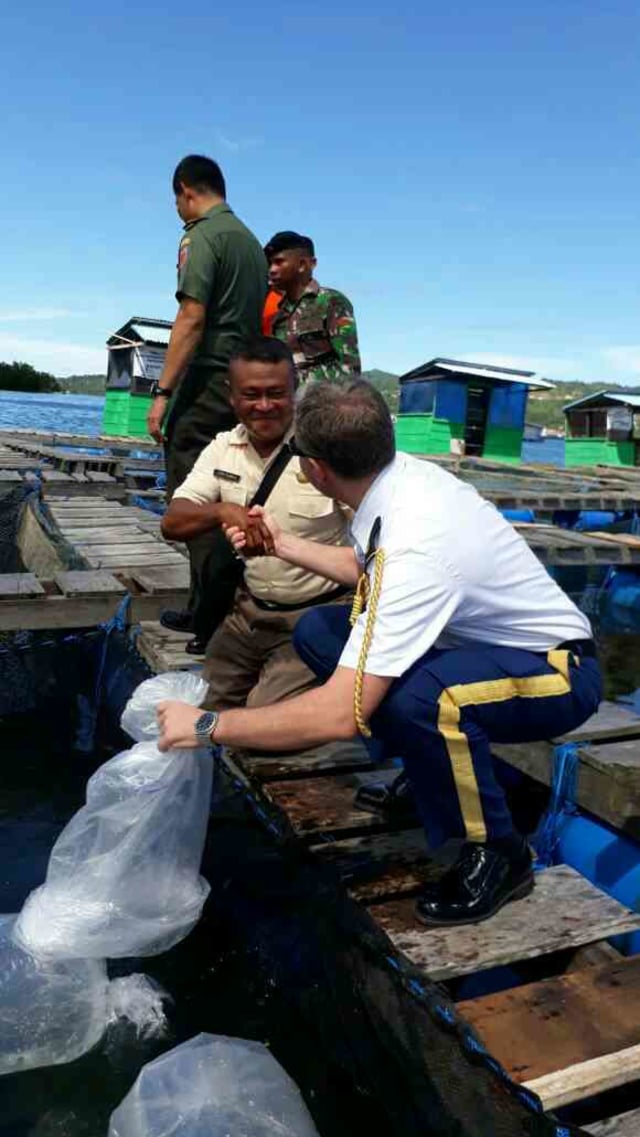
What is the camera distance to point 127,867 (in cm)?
258

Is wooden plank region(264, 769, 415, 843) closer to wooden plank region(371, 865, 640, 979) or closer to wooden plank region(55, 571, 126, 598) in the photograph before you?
wooden plank region(371, 865, 640, 979)

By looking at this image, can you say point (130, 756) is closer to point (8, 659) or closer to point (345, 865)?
point (345, 865)

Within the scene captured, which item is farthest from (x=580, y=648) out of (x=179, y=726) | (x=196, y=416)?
(x=196, y=416)

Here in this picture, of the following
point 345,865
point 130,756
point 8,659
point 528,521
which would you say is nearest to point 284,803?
point 345,865

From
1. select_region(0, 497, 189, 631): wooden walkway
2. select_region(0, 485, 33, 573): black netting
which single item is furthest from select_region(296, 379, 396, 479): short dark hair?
select_region(0, 485, 33, 573): black netting

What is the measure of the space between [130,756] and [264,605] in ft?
3.68

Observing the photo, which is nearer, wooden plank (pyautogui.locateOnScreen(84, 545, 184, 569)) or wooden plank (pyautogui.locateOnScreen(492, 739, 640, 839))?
wooden plank (pyautogui.locateOnScreen(492, 739, 640, 839))

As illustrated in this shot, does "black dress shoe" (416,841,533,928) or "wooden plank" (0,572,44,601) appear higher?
"wooden plank" (0,572,44,601)

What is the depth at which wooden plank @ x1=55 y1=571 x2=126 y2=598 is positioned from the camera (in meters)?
5.21

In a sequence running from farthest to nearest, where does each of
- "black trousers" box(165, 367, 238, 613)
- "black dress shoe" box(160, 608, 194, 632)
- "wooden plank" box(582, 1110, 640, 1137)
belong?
"black dress shoe" box(160, 608, 194, 632), "black trousers" box(165, 367, 238, 613), "wooden plank" box(582, 1110, 640, 1137)

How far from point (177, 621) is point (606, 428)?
2229 cm

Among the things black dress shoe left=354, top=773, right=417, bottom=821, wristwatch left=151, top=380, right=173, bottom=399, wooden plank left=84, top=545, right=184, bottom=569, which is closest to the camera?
black dress shoe left=354, top=773, right=417, bottom=821

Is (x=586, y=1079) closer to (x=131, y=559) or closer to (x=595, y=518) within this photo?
(x=131, y=559)

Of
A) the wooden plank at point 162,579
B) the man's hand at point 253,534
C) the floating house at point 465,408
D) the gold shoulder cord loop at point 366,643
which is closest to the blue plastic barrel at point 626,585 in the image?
the wooden plank at point 162,579
